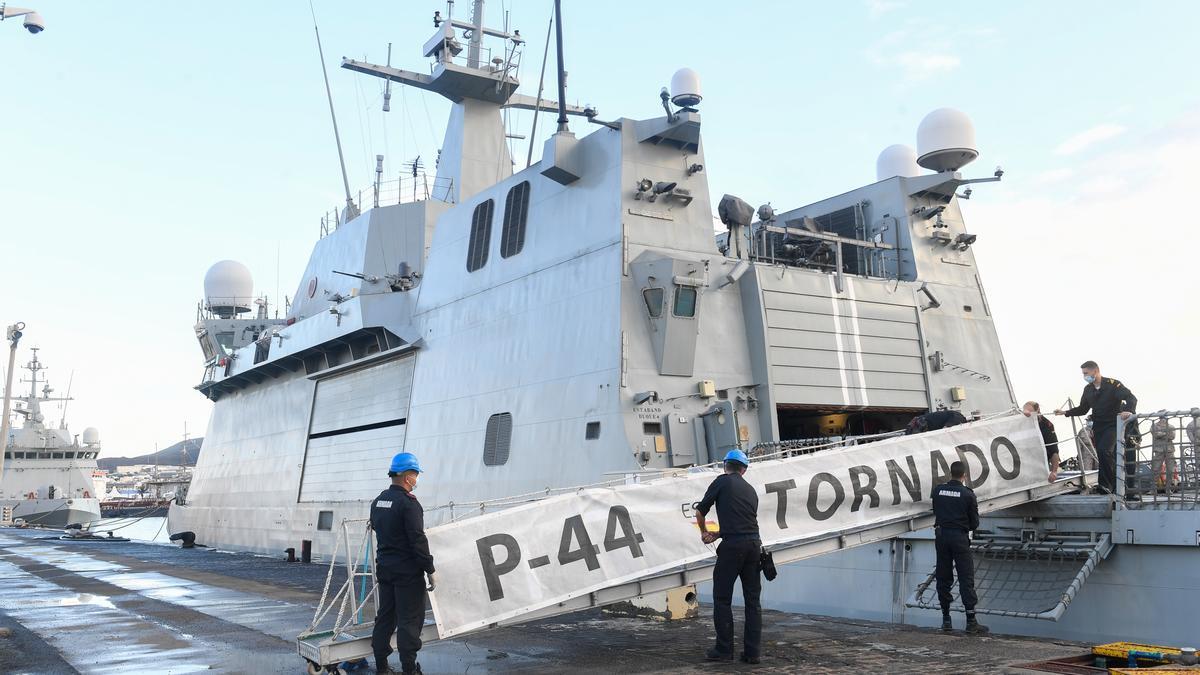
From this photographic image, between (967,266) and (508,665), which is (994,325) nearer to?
(967,266)

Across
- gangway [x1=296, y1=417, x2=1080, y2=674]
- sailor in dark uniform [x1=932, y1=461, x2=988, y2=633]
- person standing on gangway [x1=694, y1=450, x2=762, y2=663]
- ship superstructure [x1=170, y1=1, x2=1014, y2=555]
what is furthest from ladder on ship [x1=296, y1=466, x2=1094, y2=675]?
ship superstructure [x1=170, y1=1, x2=1014, y2=555]

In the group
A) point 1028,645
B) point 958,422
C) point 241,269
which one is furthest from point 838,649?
point 241,269

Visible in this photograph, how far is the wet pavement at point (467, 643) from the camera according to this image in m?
7.05

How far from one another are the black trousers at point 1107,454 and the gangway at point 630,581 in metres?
0.38

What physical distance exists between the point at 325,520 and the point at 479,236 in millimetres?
8200

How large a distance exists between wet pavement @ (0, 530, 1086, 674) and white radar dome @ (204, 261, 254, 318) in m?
19.2

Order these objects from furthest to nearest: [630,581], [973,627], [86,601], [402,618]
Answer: [86,601]
[973,627]
[630,581]
[402,618]

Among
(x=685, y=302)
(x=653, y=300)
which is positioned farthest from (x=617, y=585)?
(x=685, y=302)

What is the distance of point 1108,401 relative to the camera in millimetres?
9164

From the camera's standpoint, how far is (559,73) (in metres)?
13.4

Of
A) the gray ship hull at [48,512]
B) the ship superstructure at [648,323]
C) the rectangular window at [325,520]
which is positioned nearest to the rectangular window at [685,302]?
the ship superstructure at [648,323]

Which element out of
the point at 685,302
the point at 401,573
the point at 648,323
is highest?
the point at 685,302

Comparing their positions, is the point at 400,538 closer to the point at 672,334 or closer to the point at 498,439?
the point at 672,334

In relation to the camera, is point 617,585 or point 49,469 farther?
point 49,469
